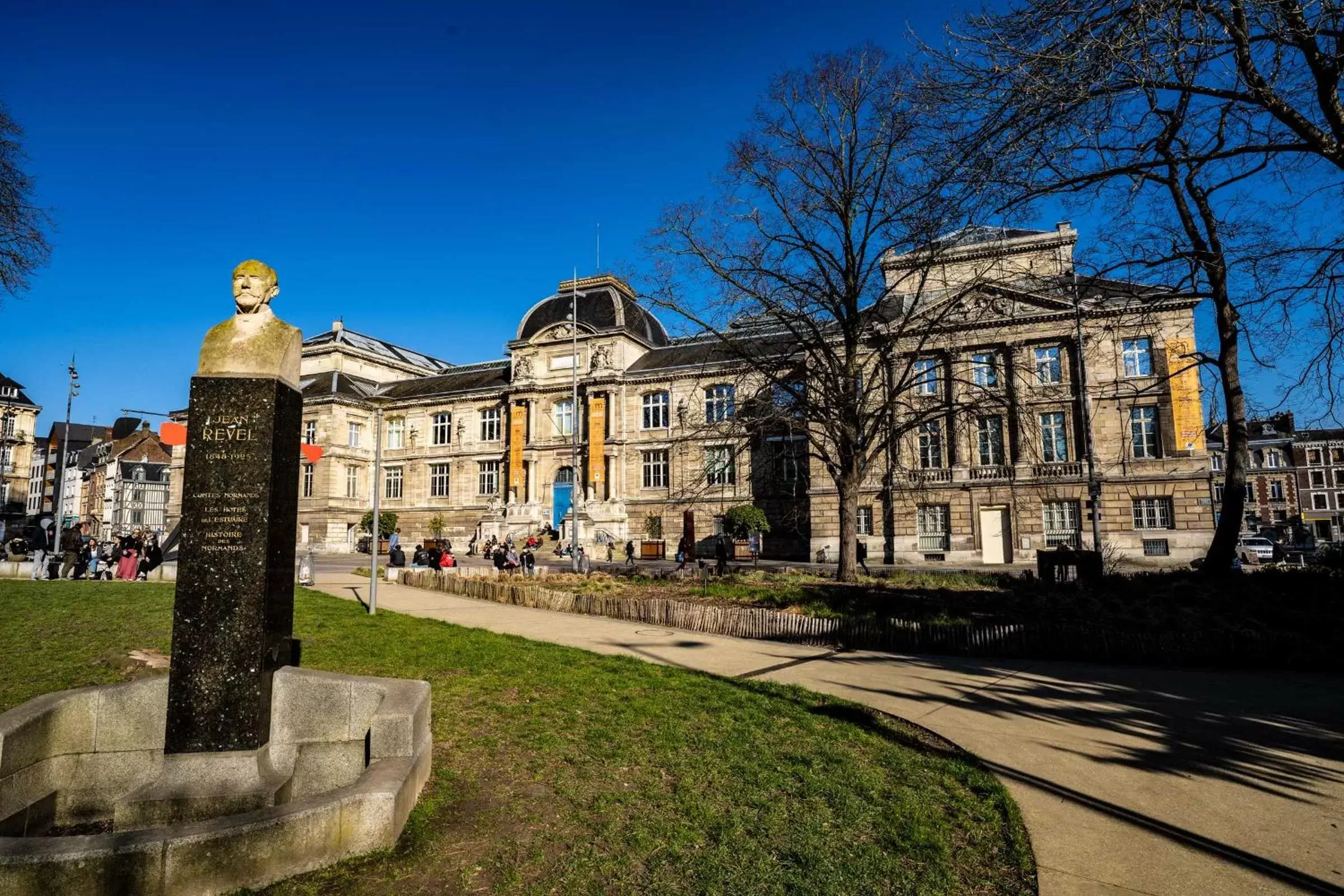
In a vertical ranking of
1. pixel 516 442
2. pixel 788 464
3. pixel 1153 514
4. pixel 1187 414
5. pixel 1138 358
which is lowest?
pixel 1153 514

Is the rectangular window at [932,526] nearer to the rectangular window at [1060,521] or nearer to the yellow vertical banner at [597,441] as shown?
the rectangular window at [1060,521]

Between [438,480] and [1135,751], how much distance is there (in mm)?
51349

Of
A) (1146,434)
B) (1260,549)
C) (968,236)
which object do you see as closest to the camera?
(968,236)

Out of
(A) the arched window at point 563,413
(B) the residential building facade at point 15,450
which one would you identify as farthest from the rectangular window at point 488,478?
(B) the residential building facade at point 15,450

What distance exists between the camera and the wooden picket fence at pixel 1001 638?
9945mm

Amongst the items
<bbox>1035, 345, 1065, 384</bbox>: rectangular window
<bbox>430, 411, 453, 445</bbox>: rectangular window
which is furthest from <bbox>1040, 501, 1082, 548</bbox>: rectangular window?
<bbox>430, 411, 453, 445</bbox>: rectangular window

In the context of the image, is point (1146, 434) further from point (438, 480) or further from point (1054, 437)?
point (438, 480)

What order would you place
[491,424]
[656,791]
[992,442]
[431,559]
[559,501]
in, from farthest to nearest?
[491,424] → [559,501] → [992,442] → [431,559] → [656,791]

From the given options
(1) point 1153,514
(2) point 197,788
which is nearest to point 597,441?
(1) point 1153,514

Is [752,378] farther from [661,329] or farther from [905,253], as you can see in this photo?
[661,329]

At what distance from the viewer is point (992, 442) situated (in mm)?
36000

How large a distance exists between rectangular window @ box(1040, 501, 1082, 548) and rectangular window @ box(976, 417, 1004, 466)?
316 cm

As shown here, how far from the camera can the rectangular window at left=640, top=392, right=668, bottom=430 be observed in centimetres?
4591

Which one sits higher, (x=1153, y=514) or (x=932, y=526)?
(x=1153, y=514)
